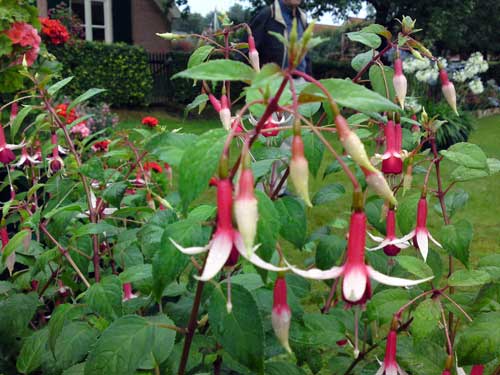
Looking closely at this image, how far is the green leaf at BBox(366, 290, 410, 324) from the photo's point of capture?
3.00 feet

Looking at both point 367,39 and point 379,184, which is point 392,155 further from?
point 379,184

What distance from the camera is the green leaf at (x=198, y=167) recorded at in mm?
551

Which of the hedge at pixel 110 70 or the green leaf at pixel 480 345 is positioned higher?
the green leaf at pixel 480 345

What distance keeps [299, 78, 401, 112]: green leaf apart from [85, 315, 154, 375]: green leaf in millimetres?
425

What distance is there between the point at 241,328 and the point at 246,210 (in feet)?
0.78

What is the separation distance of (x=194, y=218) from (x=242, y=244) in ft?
0.54

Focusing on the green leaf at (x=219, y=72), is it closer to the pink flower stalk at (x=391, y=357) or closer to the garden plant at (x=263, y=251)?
the garden plant at (x=263, y=251)

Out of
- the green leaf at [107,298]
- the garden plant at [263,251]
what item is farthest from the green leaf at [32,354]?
the green leaf at [107,298]

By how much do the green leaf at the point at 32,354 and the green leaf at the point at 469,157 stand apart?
0.87 metres

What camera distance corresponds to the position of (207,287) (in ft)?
2.68

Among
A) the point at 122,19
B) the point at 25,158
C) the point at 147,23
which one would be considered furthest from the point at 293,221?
the point at 147,23

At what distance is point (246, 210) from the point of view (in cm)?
50

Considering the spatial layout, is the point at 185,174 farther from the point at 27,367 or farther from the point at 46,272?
the point at 46,272

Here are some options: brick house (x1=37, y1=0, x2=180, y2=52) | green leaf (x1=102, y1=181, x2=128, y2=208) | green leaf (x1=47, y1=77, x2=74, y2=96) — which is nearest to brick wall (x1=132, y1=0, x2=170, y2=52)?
brick house (x1=37, y1=0, x2=180, y2=52)
